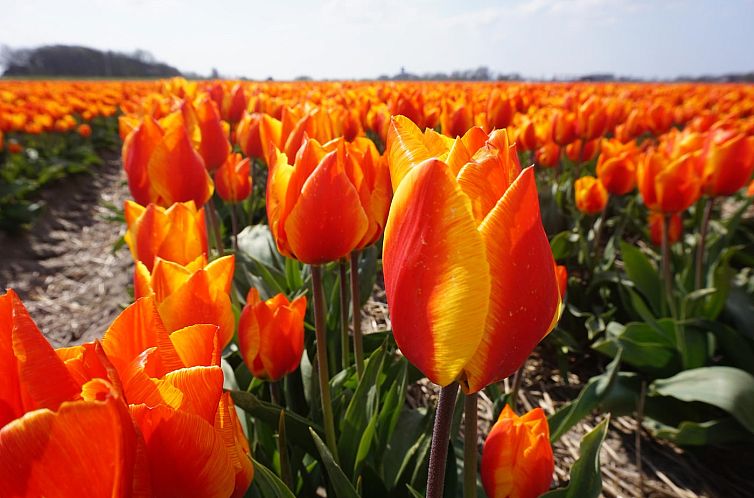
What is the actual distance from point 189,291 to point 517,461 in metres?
0.61

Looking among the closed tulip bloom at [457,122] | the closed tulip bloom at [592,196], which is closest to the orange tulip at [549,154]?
the closed tulip bloom at [592,196]

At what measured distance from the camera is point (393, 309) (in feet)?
1.88

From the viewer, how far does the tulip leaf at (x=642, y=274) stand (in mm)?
2479

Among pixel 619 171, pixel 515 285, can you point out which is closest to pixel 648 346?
pixel 619 171

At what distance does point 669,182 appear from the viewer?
1.95 metres

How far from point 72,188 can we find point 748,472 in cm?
794

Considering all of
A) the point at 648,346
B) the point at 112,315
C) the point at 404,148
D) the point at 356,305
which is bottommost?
the point at 112,315

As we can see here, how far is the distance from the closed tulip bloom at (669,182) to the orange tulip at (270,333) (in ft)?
4.96

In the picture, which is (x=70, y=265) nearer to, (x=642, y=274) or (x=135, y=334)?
(x=642, y=274)

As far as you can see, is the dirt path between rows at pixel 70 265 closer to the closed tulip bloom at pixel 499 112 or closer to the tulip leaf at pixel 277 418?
the tulip leaf at pixel 277 418

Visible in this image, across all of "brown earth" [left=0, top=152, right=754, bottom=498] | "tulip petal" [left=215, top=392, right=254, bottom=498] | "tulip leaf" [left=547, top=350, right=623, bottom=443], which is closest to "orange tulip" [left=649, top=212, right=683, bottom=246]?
"brown earth" [left=0, top=152, right=754, bottom=498]

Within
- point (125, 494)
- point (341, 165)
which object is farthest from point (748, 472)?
point (125, 494)

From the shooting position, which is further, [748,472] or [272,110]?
[272,110]

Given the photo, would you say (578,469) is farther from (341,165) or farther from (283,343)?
(341,165)
